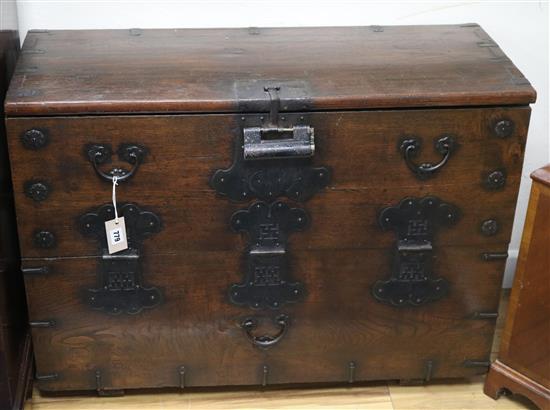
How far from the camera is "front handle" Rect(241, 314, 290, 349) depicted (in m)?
1.97

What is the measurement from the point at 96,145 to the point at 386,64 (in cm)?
61

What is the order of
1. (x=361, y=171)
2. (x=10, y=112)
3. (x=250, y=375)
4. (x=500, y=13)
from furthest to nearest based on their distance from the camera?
(x=500, y=13)
(x=250, y=375)
(x=361, y=171)
(x=10, y=112)

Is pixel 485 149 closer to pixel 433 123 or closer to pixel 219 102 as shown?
pixel 433 123

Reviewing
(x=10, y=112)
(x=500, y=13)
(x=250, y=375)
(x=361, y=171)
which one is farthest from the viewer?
A: (x=500, y=13)

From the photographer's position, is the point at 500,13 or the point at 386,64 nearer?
the point at 386,64

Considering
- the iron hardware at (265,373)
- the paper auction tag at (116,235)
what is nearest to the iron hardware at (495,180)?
the iron hardware at (265,373)

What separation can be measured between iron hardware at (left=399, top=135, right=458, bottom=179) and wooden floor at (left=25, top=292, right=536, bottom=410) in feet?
1.85

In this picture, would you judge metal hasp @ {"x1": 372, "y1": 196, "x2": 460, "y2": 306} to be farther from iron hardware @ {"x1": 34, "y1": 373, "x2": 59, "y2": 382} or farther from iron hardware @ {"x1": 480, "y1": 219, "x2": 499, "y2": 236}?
iron hardware @ {"x1": 34, "y1": 373, "x2": 59, "y2": 382}

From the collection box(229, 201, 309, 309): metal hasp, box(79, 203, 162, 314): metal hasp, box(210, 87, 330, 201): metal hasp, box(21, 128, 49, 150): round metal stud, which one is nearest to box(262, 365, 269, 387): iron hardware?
box(229, 201, 309, 309): metal hasp

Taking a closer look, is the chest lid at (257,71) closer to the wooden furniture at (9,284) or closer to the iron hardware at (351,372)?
the wooden furniture at (9,284)

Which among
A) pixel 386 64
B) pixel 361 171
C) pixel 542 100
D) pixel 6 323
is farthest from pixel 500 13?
pixel 6 323

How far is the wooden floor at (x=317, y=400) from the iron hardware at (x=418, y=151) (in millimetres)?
563

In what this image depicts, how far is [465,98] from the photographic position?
5.83 ft

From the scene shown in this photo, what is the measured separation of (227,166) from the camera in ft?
5.86
